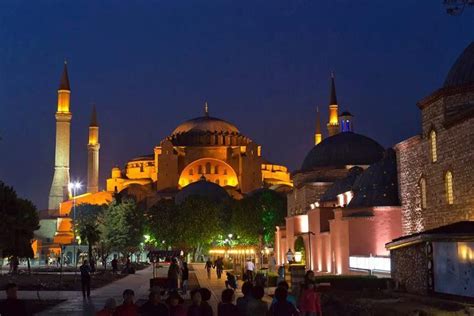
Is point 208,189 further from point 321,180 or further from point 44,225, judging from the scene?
point 321,180

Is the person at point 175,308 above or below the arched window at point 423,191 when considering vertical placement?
below

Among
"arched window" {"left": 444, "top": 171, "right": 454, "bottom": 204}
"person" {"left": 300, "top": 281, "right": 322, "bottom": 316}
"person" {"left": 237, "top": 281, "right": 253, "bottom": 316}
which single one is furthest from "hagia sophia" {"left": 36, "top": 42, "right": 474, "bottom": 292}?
"person" {"left": 237, "top": 281, "right": 253, "bottom": 316}

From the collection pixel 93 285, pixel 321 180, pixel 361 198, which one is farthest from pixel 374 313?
pixel 321 180

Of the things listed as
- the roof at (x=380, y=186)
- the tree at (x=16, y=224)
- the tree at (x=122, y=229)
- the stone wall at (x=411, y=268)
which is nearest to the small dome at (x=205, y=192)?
the tree at (x=122, y=229)

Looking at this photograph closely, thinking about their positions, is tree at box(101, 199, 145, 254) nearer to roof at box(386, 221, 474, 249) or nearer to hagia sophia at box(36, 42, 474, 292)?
hagia sophia at box(36, 42, 474, 292)

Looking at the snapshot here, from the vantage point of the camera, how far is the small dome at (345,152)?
151 feet

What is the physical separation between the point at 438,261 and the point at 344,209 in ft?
47.8

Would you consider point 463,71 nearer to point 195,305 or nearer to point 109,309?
point 195,305

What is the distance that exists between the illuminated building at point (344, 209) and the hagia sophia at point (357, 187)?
0.13ft

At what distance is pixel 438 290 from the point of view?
52.9 feet

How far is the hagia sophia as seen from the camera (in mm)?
21406

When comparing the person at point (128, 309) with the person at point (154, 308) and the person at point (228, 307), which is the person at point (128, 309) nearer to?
the person at point (154, 308)

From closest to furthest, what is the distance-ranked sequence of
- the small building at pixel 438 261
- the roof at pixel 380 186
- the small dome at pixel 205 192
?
the small building at pixel 438 261, the roof at pixel 380 186, the small dome at pixel 205 192

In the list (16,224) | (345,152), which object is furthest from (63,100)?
(16,224)
